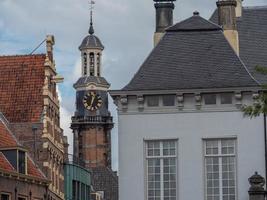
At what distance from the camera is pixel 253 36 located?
45844mm

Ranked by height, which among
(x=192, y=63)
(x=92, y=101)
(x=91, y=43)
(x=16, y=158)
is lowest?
(x=16, y=158)

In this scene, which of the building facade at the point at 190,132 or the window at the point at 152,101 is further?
the window at the point at 152,101

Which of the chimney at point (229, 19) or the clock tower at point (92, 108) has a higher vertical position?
the clock tower at point (92, 108)

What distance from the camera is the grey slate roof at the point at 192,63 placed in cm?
4322

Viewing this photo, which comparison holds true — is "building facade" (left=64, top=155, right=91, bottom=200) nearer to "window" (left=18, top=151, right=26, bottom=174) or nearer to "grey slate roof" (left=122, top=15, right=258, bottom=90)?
"window" (left=18, top=151, right=26, bottom=174)

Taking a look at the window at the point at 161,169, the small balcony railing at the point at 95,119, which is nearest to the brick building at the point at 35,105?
the window at the point at 161,169

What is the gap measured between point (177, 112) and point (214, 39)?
3.62m

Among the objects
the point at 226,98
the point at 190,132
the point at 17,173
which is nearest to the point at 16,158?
the point at 17,173

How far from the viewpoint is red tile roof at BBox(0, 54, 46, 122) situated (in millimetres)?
60438

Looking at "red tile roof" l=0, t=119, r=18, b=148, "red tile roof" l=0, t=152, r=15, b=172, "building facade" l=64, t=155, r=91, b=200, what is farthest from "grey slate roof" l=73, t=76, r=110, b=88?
"red tile roof" l=0, t=152, r=15, b=172

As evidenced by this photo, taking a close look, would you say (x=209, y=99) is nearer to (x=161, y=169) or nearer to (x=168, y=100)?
(x=168, y=100)

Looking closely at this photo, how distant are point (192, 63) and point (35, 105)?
58.7 ft

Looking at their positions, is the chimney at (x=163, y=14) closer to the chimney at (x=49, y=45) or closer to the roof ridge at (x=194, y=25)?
the roof ridge at (x=194, y=25)

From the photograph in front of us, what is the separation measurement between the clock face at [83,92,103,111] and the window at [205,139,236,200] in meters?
104
